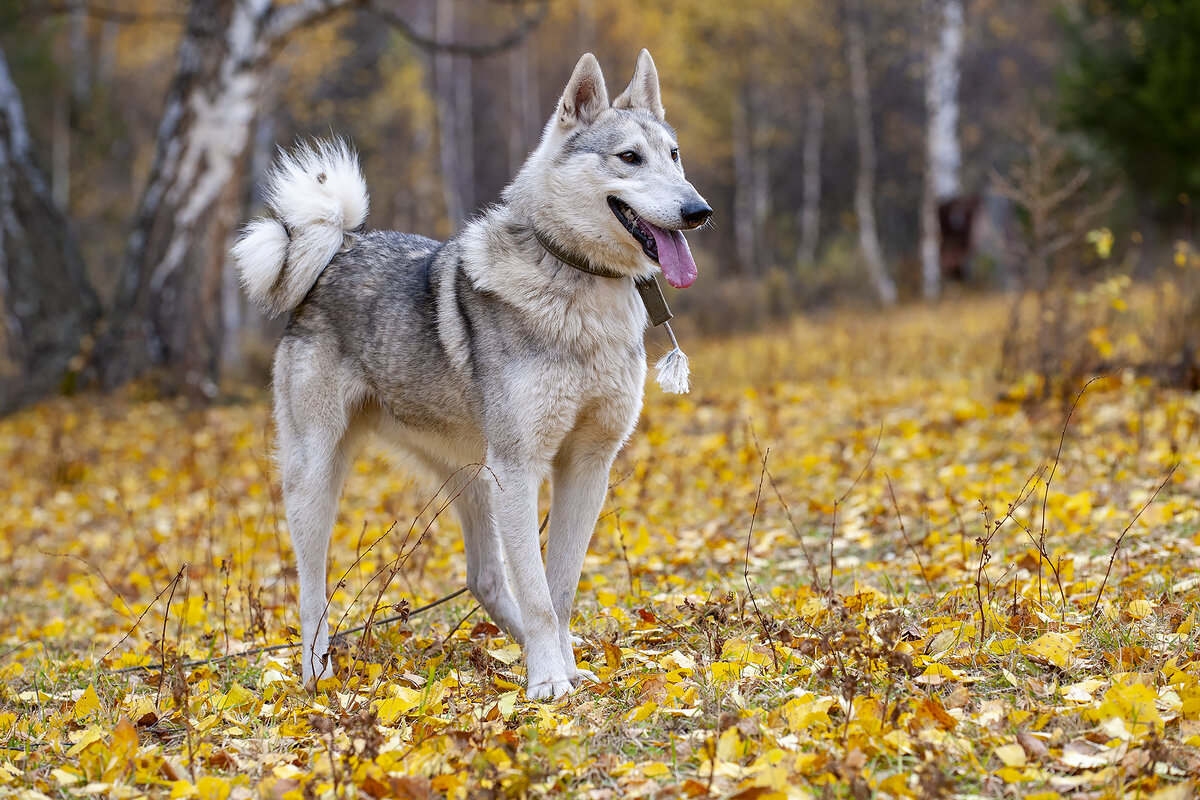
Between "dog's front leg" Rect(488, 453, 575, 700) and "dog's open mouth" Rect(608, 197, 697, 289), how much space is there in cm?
83

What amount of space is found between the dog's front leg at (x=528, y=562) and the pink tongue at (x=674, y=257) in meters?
0.81

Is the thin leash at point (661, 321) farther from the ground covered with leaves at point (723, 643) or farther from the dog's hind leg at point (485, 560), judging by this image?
the dog's hind leg at point (485, 560)

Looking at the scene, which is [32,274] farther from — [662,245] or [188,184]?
[662,245]

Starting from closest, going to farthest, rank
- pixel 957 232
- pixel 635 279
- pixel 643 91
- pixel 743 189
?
pixel 635 279 < pixel 643 91 < pixel 957 232 < pixel 743 189

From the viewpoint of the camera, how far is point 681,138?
26641 millimetres

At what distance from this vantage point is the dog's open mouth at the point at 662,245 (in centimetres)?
311

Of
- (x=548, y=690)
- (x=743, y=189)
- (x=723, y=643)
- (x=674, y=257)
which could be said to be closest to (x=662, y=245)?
(x=674, y=257)

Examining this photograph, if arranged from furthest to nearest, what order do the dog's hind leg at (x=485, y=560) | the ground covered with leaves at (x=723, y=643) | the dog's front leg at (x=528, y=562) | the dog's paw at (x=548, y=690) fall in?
the dog's hind leg at (x=485, y=560), the dog's front leg at (x=528, y=562), the dog's paw at (x=548, y=690), the ground covered with leaves at (x=723, y=643)

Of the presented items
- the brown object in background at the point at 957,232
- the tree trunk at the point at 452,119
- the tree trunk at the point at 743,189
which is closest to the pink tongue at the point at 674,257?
the brown object in background at the point at 957,232

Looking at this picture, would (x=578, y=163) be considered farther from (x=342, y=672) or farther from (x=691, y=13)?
(x=691, y=13)

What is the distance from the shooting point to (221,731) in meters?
2.99

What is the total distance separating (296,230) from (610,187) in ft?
4.80

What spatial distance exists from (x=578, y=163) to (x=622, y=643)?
1.80 metres

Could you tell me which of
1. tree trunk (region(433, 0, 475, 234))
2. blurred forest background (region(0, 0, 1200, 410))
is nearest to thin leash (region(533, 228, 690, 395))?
blurred forest background (region(0, 0, 1200, 410))
